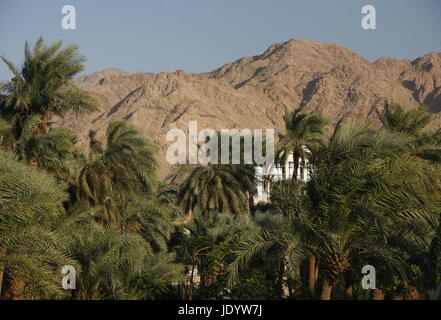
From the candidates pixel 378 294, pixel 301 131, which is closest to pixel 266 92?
pixel 301 131

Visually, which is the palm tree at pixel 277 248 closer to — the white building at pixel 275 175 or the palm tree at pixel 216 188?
the white building at pixel 275 175

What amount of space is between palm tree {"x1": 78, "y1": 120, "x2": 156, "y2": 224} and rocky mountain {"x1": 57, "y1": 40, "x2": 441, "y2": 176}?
81.5 m

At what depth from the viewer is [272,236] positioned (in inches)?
373

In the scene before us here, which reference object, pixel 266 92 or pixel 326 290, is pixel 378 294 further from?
pixel 266 92

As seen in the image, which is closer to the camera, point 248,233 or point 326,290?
point 326,290

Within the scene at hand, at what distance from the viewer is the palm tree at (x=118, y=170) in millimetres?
16359

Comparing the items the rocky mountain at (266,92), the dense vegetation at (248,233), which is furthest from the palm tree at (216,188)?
the rocky mountain at (266,92)

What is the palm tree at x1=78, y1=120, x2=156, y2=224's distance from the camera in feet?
53.7

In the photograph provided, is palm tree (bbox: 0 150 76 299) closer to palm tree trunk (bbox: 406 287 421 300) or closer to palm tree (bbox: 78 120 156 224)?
palm tree trunk (bbox: 406 287 421 300)

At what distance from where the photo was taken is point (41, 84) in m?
14.9

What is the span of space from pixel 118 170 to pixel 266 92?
13469 cm

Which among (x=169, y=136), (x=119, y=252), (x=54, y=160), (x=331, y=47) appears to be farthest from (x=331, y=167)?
(x=331, y=47)

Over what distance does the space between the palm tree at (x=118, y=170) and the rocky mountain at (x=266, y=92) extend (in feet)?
268

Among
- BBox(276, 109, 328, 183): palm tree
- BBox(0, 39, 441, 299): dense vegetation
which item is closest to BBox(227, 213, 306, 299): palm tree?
BBox(0, 39, 441, 299): dense vegetation
